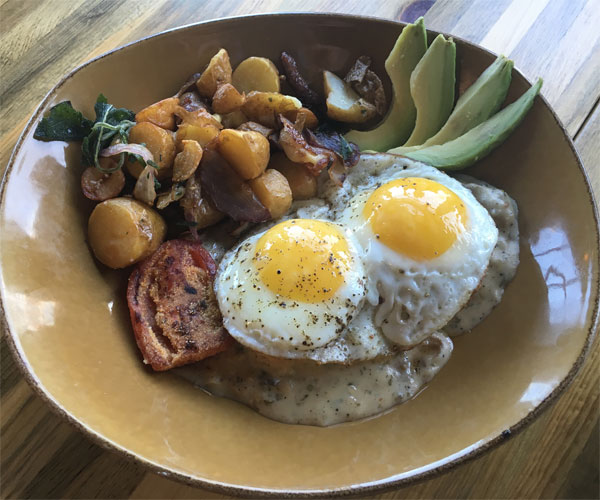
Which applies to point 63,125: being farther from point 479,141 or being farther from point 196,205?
point 479,141

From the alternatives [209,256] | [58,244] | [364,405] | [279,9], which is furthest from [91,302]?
[279,9]

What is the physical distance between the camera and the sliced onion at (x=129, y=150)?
62.4 inches

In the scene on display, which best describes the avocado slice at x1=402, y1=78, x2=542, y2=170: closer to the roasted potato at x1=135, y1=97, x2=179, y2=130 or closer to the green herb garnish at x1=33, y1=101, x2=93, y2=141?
the roasted potato at x1=135, y1=97, x2=179, y2=130

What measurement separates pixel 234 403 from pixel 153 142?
2.83 feet

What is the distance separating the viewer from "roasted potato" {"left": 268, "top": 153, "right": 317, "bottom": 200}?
179 centimetres

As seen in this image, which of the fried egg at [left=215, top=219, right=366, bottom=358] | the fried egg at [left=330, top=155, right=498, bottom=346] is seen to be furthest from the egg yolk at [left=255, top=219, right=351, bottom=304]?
Result: the fried egg at [left=330, top=155, right=498, bottom=346]

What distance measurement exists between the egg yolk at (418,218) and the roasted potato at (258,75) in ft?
2.08

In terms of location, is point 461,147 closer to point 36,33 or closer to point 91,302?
point 91,302

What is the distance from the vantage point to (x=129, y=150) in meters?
1.58

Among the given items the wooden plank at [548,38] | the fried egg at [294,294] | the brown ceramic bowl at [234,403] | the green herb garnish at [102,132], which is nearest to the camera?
the brown ceramic bowl at [234,403]

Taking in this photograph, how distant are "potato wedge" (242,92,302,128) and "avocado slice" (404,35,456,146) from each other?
442 millimetres

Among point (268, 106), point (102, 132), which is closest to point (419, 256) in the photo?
point (268, 106)

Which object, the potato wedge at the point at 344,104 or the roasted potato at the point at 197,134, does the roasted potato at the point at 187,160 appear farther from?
the potato wedge at the point at 344,104

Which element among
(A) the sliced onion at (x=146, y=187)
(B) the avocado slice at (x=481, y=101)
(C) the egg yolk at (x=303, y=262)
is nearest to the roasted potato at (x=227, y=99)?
(A) the sliced onion at (x=146, y=187)
